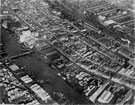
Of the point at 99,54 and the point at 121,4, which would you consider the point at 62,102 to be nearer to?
the point at 99,54

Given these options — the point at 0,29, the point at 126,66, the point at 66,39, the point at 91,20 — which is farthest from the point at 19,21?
the point at 126,66

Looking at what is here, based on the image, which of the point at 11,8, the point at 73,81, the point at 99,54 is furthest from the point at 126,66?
the point at 11,8

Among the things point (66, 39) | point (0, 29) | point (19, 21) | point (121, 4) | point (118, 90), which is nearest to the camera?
point (118, 90)

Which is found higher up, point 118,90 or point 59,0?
point 59,0

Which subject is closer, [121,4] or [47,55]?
[47,55]

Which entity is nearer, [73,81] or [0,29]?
[73,81]

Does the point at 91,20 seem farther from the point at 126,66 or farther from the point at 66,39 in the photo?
the point at 126,66

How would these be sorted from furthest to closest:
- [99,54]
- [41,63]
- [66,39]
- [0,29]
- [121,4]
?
[121,4], [0,29], [66,39], [99,54], [41,63]

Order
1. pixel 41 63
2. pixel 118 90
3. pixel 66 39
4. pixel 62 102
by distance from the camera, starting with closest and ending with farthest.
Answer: pixel 62 102 → pixel 118 90 → pixel 41 63 → pixel 66 39

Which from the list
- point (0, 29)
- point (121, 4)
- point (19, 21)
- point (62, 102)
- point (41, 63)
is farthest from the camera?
point (121, 4)
